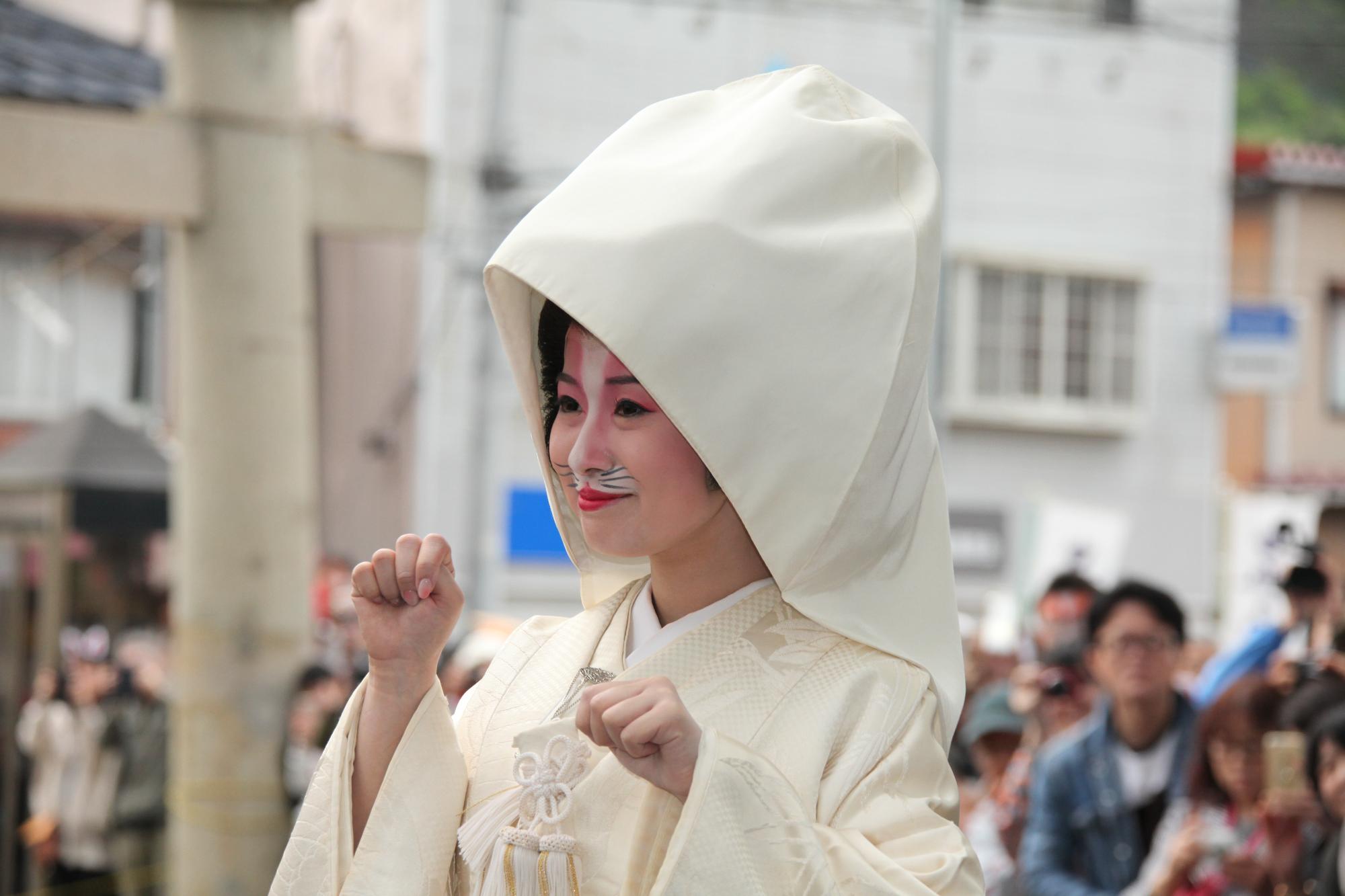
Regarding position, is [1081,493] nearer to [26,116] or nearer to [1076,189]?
[1076,189]

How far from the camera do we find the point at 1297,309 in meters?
15.5

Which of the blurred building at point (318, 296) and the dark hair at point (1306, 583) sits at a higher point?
the blurred building at point (318, 296)

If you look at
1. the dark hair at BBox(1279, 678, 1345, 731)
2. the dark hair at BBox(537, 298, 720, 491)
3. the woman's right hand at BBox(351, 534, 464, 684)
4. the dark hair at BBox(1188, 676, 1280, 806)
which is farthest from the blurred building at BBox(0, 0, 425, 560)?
the woman's right hand at BBox(351, 534, 464, 684)

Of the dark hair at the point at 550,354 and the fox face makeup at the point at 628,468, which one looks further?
the dark hair at the point at 550,354

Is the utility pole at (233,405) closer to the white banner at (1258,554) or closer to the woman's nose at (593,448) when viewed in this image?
the woman's nose at (593,448)

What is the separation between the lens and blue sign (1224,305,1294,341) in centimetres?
1259

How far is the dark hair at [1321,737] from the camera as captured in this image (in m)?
3.47

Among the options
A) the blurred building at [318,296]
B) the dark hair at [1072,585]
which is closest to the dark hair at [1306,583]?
the dark hair at [1072,585]

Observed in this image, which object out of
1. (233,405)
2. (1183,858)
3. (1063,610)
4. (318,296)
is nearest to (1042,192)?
(318,296)

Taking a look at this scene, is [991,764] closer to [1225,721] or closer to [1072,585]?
[1072,585]

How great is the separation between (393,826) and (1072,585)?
4669 mm

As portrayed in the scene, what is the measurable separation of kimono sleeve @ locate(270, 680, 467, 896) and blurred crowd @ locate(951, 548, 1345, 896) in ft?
7.27

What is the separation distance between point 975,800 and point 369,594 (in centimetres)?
365

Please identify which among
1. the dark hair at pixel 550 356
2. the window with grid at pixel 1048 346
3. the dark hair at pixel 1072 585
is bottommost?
the dark hair at pixel 1072 585
